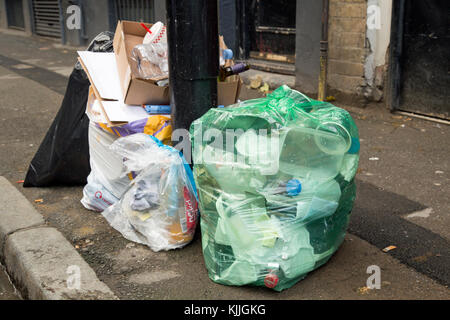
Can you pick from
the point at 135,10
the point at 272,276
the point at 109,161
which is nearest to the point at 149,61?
the point at 109,161

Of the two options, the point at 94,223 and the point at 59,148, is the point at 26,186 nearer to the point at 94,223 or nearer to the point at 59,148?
the point at 59,148

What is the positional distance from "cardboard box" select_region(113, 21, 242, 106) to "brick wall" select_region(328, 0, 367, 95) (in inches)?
111

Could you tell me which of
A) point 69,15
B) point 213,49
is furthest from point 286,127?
point 69,15

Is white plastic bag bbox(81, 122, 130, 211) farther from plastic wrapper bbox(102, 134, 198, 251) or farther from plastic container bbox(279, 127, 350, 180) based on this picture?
plastic container bbox(279, 127, 350, 180)

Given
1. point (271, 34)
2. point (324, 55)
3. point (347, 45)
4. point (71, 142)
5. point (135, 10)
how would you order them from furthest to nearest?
point (135, 10), point (271, 34), point (324, 55), point (347, 45), point (71, 142)

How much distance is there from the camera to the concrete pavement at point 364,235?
257 centimetres

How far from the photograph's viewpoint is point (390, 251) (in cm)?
292

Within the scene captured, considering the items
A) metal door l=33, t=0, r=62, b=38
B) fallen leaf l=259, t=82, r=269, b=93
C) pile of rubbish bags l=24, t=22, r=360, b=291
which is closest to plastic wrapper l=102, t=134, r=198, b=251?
pile of rubbish bags l=24, t=22, r=360, b=291

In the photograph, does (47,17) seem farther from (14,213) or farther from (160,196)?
(160,196)

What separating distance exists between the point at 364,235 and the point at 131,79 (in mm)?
1625

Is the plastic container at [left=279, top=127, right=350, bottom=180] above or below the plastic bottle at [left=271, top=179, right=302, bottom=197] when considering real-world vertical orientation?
above

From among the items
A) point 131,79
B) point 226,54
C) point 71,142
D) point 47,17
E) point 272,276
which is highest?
point 47,17

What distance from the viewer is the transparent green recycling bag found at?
2439 millimetres

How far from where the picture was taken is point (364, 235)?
3.12 meters
